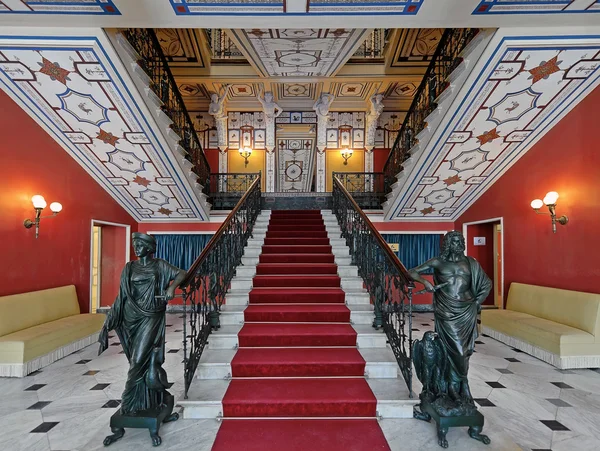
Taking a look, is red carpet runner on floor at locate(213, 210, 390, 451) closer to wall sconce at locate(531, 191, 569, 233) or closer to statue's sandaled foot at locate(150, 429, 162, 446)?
statue's sandaled foot at locate(150, 429, 162, 446)

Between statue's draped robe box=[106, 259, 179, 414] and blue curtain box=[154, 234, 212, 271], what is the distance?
5.58m

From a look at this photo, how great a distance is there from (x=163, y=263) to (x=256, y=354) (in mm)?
1328

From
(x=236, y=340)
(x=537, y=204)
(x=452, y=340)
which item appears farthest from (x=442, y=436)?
(x=537, y=204)

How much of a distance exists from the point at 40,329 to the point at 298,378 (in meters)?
3.49

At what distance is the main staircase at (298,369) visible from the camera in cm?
260

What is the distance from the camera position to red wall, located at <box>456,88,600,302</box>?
455cm

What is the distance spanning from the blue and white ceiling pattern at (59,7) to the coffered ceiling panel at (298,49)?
3.40 meters

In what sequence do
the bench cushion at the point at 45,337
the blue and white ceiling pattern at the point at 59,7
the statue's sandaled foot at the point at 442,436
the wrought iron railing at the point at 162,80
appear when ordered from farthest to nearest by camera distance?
the wrought iron railing at the point at 162,80
the bench cushion at the point at 45,337
the blue and white ceiling pattern at the point at 59,7
the statue's sandaled foot at the point at 442,436

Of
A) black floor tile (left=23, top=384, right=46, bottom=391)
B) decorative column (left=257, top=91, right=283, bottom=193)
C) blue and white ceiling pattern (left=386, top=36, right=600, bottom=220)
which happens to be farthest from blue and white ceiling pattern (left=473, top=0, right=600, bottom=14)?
decorative column (left=257, top=91, right=283, bottom=193)

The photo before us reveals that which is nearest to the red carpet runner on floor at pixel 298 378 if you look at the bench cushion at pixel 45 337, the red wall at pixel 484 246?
the bench cushion at pixel 45 337

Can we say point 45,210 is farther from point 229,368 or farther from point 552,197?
point 552,197

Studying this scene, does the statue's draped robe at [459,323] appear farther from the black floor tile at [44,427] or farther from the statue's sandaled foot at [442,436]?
the black floor tile at [44,427]

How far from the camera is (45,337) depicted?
419 cm

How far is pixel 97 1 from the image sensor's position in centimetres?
334
